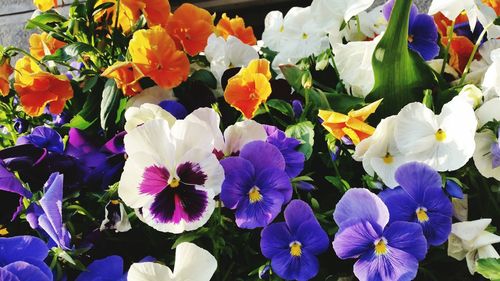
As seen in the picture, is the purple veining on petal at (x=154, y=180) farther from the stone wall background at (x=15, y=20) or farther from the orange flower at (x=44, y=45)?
the stone wall background at (x=15, y=20)

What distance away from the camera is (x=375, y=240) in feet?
1.97

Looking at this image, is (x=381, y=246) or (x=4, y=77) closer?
(x=381, y=246)

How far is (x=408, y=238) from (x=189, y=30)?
0.43 meters

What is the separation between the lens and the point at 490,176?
66 centimetres

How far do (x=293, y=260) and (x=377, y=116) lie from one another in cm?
23

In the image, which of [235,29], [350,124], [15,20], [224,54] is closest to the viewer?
[350,124]

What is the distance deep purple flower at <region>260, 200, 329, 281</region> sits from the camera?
628 mm

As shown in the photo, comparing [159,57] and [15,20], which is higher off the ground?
[159,57]

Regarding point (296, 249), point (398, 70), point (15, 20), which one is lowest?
point (15, 20)

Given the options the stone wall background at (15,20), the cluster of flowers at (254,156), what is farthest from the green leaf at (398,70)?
the stone wall background at (15,20)

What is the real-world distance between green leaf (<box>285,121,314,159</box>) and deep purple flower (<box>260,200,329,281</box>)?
0.09 m

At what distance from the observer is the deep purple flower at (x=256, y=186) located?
63cm

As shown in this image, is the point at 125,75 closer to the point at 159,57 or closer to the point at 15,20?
the point at 159,57

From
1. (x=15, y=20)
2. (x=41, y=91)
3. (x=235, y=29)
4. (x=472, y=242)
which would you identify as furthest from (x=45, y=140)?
(x=15, y=20)
